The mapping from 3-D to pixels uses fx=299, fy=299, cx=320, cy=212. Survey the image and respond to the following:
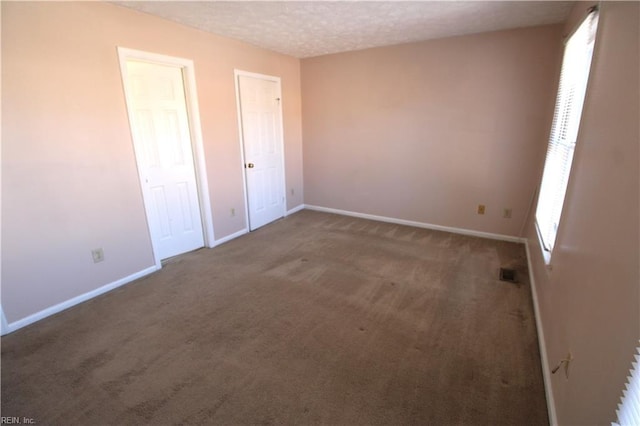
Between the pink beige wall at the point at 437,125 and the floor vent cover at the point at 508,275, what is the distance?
1.03m

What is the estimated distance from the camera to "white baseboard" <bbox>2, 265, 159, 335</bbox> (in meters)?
2.28

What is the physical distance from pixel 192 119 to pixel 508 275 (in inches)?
146

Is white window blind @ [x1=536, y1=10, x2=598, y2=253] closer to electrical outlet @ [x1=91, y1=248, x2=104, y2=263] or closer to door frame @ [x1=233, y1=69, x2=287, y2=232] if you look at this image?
door frame @ [x1=233, y1=69, x2=287, y2=232]

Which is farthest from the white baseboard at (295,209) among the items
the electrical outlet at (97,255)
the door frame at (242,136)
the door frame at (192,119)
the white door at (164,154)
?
the electrical outlet at (97,255)

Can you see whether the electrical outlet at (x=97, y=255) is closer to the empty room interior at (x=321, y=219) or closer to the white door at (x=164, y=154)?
the empty room interior at (x=321, y=219)

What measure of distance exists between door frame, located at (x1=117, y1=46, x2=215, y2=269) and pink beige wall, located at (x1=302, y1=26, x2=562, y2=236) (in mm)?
2044

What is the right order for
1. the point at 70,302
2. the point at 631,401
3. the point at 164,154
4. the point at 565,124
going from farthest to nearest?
the point at 164,154, the point at 70,302, the point at 565,124, the point at 631,401

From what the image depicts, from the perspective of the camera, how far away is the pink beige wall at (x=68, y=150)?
213 cm

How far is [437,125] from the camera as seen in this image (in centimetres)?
396

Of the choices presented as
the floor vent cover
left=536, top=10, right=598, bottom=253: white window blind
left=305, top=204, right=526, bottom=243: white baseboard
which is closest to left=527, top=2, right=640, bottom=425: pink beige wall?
left=536, top=10, right=598, bottom=253: white window blind

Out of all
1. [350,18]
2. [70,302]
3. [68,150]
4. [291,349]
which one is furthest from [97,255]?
[350,18]

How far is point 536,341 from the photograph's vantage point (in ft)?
6.91

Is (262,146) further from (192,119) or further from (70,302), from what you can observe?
(70,302)

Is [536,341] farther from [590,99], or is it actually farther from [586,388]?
[590,99]
